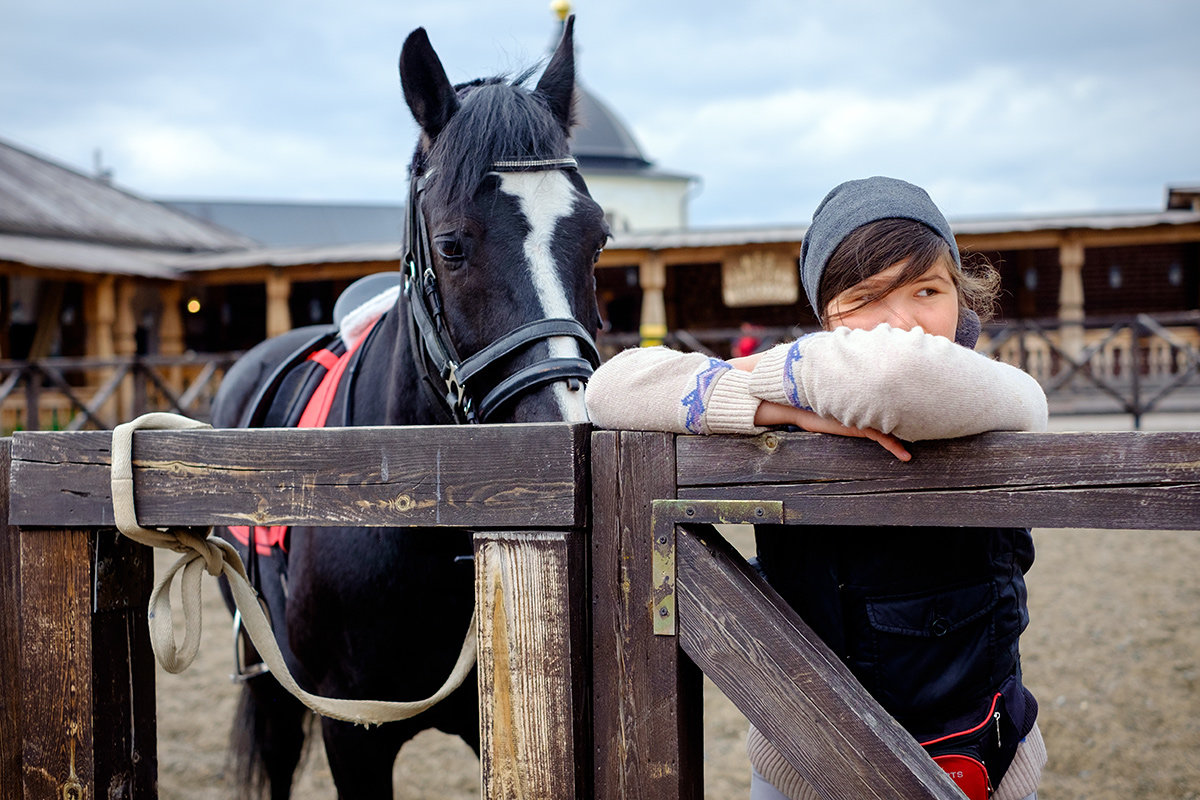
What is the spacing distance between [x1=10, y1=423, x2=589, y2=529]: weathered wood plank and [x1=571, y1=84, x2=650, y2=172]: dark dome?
95.5 feet

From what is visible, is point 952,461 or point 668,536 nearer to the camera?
point 952,461

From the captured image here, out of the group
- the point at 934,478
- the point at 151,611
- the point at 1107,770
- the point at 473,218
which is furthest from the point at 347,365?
the point at 1107,770

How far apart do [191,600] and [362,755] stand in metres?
0.81

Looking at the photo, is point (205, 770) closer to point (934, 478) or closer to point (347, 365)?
point (347, 365)

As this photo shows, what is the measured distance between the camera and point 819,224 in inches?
55.5

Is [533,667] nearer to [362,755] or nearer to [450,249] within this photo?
[450,249]

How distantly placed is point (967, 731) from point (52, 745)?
1.48 meters

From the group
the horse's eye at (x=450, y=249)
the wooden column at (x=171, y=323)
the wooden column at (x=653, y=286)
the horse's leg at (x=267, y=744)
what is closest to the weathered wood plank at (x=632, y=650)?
the horse's eye at (x=450, y=249)

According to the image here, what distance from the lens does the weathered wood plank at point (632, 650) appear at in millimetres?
1211

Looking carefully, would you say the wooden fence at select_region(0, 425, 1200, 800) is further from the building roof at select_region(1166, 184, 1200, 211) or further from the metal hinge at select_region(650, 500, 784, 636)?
the building roof at select_region(1166, 184, 1200, 211)

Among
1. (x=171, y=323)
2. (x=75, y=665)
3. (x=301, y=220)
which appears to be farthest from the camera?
(x=301, y=220)

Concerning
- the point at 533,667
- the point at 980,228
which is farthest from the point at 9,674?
the point at 980,228

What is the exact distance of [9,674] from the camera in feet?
5.44

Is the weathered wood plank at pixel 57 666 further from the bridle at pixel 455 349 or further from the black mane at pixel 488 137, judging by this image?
the black mane at pixel 488 137
